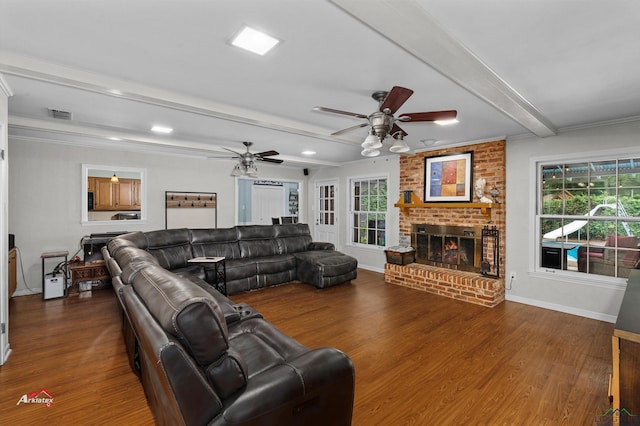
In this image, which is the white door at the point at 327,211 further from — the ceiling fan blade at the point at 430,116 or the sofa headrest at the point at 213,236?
the ceiling fan blade at the point at 430,116

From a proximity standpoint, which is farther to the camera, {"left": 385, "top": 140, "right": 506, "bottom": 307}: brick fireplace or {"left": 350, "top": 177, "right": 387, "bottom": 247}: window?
{"left": 350, "top": 177, "right": 387, "bottom": 247}: window

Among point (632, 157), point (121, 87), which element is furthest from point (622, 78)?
point (121, 87)

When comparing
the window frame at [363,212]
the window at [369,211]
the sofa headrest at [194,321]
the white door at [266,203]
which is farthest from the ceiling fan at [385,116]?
the white door at [266,203]

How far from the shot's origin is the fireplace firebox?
16.2 feet

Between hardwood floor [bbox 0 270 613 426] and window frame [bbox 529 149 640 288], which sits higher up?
window frame [bbox 529 149 640 288]

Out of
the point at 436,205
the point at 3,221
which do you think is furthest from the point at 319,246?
the point at 3,221

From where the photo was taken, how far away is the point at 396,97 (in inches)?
91.7

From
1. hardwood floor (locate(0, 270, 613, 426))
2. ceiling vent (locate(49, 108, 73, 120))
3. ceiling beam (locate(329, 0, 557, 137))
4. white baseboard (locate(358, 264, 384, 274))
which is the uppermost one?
ceiling vent (locate(49, 108, 73, 120))

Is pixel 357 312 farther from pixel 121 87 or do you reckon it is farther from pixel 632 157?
pixel 632 157

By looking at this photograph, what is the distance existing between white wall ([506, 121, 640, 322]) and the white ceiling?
0.26 meters

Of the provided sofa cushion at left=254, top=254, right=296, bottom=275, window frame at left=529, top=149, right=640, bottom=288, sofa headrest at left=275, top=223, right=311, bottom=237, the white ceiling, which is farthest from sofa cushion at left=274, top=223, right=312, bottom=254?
window frame at left=529, top=149, right=640, bottom=288

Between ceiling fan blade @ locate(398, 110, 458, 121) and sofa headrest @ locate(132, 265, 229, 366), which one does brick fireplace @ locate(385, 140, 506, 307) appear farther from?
sofa headrest @ locate(132, 265, 229, 366)

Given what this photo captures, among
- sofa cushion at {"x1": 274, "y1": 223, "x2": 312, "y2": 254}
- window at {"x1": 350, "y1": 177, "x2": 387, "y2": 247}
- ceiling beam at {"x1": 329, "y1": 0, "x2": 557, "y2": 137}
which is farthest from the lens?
window at {"x1": 350, "y1": 177, "x2": 387, "y2": 247}

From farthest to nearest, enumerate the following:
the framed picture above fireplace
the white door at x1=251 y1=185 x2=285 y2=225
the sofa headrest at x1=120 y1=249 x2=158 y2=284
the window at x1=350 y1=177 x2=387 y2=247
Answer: the white door at x1=251 y1=185 x2=285 y2=225, the window at x1=350 y1=177 x2=387 y2=247, the framed picture above fireplace, the sofa headrest at x1=120 y1=249 x2=158 y2=284
